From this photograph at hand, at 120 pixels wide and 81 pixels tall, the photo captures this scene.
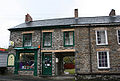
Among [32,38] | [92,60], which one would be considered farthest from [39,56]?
[92,60]

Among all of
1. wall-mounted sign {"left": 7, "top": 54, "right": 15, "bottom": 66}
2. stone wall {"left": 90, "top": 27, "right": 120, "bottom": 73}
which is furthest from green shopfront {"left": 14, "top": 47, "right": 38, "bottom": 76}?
stone wall {"left": 90, "top": 27, "right": 120, "bottom": 73}

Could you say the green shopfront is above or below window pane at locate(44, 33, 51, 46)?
below

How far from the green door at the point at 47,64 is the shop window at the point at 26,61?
1491 mm

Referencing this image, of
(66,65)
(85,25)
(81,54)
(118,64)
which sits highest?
(85,25)

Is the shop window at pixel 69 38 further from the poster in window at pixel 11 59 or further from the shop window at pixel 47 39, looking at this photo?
the poster in window at pixel 11 59

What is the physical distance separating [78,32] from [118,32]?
4.26m

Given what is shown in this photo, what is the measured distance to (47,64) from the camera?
1493cm

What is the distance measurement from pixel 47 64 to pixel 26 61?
2839 mm

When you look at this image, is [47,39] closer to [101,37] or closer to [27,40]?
[27,40]

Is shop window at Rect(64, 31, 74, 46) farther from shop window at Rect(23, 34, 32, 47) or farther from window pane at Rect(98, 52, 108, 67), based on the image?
shop window at Rect(23, 34, 32, 47)

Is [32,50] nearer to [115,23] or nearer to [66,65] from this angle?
[115,23]

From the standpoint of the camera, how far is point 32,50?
15281mm

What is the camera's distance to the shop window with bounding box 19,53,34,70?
605 inches

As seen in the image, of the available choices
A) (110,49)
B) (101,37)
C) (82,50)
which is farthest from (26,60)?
(110,49)
